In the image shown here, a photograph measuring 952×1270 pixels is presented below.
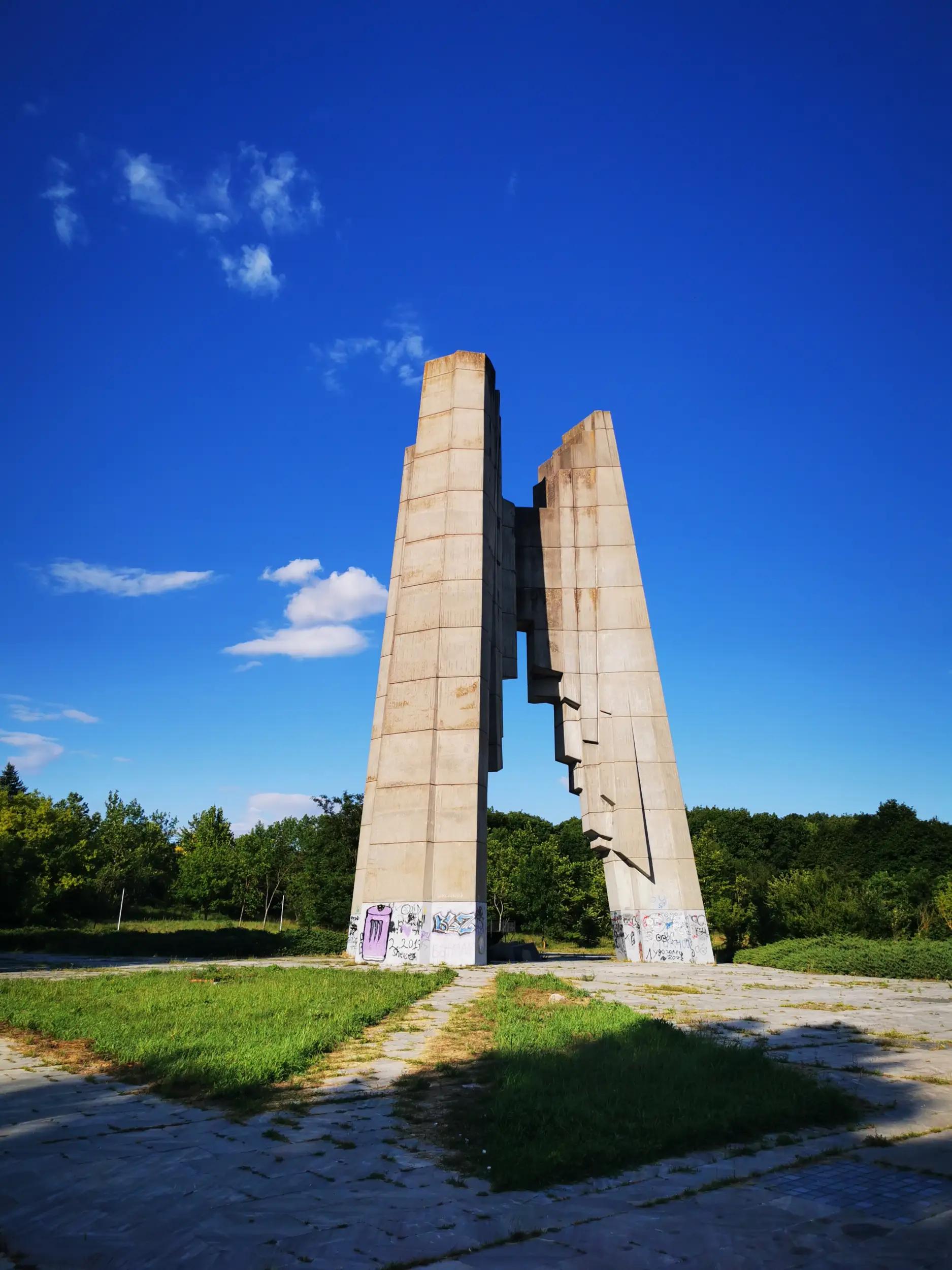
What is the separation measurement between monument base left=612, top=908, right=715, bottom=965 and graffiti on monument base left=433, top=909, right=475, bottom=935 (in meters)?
6.68

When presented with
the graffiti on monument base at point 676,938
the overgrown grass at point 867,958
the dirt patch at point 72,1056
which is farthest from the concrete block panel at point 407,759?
the dirt patch at point 72,1056

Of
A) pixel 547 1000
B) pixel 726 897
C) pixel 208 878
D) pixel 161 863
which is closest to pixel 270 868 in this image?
pixel 208 878

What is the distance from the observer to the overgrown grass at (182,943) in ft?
86.0

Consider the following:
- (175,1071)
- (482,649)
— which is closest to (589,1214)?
(175,1071)

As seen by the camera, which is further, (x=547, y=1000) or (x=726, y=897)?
(x=726, y=897)

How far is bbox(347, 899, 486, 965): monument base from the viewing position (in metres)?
22.5

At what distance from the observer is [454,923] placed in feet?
74.8

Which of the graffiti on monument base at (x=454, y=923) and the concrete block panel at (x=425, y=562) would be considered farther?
the concrete block panel at (x=425, y=562)

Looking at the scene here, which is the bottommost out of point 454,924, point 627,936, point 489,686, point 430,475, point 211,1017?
point 211,1017

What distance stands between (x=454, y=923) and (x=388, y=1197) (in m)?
18.8

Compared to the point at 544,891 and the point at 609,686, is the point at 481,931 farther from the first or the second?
the point at 544,891

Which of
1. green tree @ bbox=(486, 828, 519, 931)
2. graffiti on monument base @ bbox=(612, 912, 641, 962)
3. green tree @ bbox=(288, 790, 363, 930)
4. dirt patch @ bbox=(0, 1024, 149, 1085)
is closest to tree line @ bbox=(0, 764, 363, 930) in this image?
green tree @ bbox=(288, 790, 363, 930)

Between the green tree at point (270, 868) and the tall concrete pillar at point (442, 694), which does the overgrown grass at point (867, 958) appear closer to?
Answer: the tall concrete pillar at point (442, 694)

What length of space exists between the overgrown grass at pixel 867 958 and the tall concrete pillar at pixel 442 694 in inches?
341
